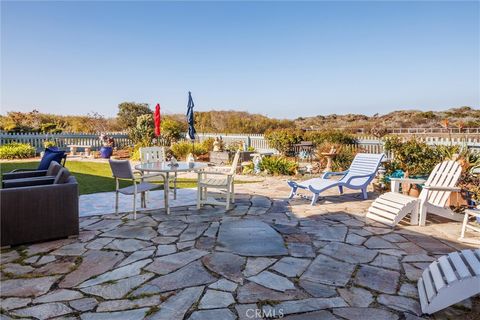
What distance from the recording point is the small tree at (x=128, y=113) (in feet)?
72.7

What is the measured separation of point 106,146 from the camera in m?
14.1

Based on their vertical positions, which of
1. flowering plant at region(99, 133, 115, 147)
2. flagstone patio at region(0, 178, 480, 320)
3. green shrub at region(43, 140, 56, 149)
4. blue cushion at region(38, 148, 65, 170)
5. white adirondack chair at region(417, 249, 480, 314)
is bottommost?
flagstone patio at region(0, 178, 480, 320)

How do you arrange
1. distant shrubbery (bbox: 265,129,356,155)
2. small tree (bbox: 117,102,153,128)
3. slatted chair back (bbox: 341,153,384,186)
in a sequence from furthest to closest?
small tree (bbox: 117,102,153,128) < distant shrubbery (bbox: 265,129,356,155) < slatted chair back (bbox: 341,153,384,186)

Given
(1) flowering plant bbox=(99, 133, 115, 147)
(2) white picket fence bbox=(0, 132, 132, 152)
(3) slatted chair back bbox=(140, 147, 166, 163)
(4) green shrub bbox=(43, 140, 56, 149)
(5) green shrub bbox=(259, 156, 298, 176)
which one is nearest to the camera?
(3) slatted chair back bbox=(140, 147, 166, 163)

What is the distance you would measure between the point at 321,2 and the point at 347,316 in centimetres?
1041

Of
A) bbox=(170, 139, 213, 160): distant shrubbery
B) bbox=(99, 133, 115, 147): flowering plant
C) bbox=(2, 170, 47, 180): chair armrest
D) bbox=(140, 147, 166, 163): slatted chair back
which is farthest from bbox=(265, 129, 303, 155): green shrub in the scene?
bbox=(2, 170, 47, 180): chair armrest

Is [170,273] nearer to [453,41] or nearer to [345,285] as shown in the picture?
[345,285]

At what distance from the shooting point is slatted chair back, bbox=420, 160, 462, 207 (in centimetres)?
423


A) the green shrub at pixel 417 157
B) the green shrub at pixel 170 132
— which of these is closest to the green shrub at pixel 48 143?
the green shrub at pixel 170 132

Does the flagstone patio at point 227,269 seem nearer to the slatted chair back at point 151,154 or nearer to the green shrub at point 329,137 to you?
the slatted chair back at point 151,154

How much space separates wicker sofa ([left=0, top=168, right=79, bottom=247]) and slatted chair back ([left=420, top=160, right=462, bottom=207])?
488 centimetres

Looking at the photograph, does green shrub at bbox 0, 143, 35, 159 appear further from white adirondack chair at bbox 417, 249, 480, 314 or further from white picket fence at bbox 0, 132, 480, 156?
white adirondack chair at bbox 417, 249, 480, 314

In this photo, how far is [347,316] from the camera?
6.58ft

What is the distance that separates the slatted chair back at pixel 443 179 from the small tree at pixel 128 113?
68.6ft
